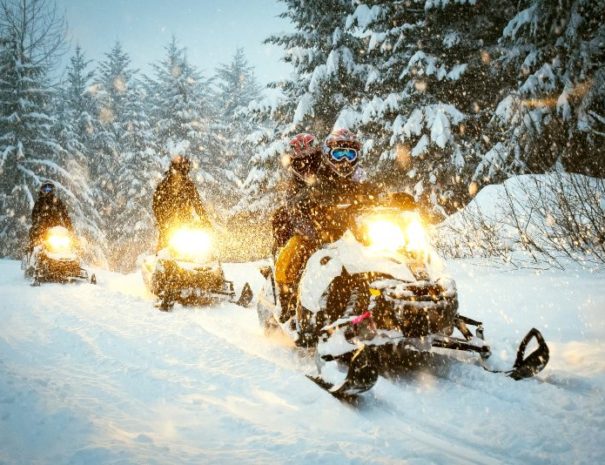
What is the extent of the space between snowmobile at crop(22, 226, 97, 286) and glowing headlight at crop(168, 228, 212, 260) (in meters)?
3.11

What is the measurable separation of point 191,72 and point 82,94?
7113mm

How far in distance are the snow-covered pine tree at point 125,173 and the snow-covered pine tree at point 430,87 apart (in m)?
16.5

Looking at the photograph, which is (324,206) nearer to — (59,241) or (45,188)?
(59,241)

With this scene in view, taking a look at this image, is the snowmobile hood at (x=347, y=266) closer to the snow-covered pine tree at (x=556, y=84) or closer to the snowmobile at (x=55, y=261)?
the snow-covered pine tree at (x=556, y=84)

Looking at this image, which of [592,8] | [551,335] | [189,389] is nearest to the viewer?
[189,389]

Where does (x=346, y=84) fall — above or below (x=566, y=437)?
above

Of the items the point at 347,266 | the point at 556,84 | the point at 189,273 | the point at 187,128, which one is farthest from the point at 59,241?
the point at 187,128

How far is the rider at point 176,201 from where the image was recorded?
7.41m

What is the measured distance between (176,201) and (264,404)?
5.55m

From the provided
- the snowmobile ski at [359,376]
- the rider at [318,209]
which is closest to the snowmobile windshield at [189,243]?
the rider at [318,209]

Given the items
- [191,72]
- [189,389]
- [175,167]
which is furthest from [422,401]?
[191,72]

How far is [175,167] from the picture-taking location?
24.9ft

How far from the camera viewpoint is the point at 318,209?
13.0 ft

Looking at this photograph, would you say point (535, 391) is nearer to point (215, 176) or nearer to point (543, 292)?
point (543, 292)
